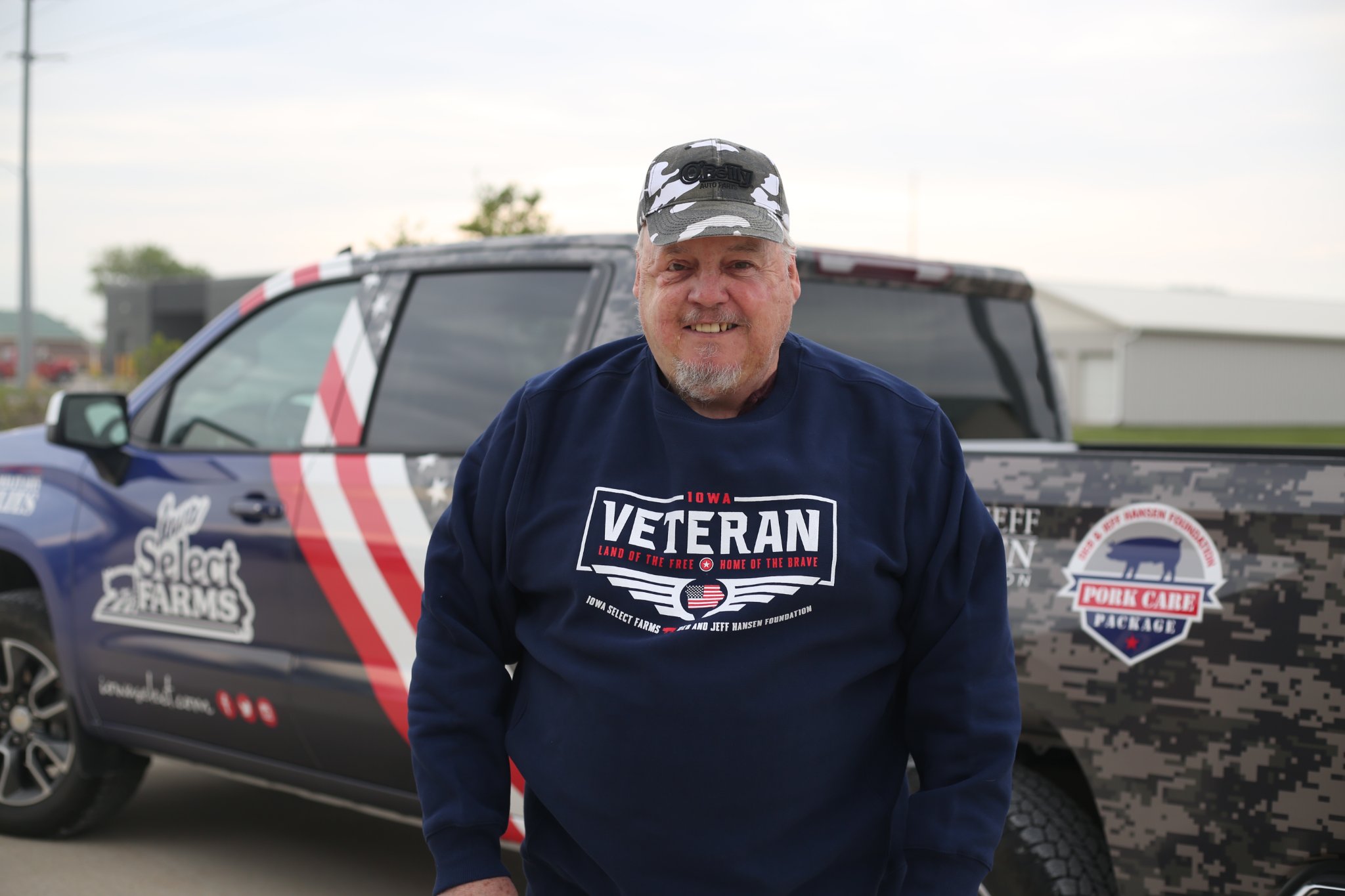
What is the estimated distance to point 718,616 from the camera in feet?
5.88

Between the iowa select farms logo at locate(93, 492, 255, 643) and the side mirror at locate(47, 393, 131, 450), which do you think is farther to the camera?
the side mirror at locate(47, 393, 131, 450)

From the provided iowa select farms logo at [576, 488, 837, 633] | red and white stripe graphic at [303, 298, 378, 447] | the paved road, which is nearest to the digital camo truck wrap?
iowa select farms logo at [576, 488, 837, 633]

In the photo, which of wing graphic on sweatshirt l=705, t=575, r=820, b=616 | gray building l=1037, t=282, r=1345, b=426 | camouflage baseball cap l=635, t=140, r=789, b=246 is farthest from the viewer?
gray building l=1037, t=282, r=1345, b=426

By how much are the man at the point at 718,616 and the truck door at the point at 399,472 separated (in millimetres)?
1356

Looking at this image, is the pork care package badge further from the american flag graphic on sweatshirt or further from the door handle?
the door handle

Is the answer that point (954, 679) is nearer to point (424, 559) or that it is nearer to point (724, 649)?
point (724, 649)

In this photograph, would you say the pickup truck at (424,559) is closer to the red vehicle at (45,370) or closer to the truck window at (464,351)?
the truck window at (464,351)

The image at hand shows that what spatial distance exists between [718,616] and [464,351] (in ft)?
6.71

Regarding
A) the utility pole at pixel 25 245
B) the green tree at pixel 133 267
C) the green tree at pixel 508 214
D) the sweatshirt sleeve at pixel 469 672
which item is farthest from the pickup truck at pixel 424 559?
the green tree at pixel 133 267

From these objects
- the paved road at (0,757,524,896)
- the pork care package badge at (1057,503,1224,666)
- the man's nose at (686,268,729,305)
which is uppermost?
the man's nose at (686,268,729,305)

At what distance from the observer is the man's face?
192cm

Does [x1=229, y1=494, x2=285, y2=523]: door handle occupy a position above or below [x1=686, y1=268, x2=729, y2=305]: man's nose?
below

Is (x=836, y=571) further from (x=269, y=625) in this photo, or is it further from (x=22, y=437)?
(x=22, y=437)

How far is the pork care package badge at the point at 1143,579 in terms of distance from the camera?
242 centimetres
